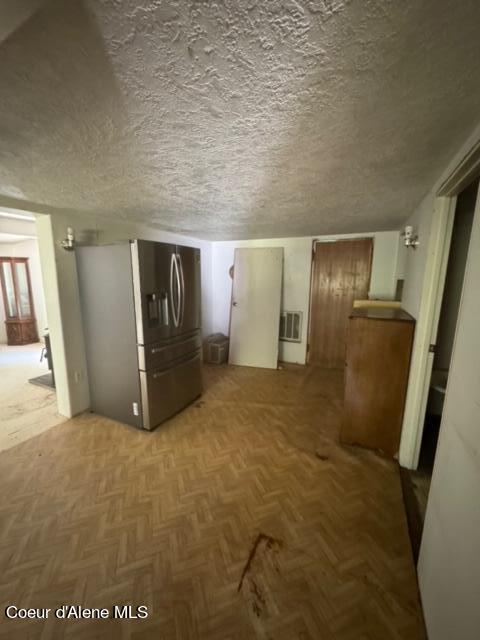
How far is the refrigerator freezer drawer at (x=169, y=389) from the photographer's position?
247cm

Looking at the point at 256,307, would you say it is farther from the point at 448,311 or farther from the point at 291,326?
the point at 448,311

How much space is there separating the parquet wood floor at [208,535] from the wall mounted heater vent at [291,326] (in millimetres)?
2052

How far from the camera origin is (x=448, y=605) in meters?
0.92

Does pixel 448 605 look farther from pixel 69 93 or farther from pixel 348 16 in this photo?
pixel 69 93

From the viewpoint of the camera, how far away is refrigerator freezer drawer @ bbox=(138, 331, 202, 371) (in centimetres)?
240

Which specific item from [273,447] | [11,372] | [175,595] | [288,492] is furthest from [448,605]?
[11,372]

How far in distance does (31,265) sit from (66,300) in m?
4.36

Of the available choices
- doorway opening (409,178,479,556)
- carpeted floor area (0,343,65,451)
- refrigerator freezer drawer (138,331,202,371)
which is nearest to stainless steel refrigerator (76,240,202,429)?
refrigerator freezer drawer (138,331,202,371)

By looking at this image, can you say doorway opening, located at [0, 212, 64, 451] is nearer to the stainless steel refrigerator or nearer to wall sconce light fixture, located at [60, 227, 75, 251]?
wall sconce light fixture, located at [60, 227, 75, 251]

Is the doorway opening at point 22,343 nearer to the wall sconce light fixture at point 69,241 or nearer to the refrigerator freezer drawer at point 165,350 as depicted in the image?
the wall sconce light fixture at point 69,241

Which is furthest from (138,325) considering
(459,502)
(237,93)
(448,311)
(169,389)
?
(448,311)

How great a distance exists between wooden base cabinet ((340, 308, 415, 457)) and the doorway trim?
0.24 ft

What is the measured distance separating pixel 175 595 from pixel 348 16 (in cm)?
231

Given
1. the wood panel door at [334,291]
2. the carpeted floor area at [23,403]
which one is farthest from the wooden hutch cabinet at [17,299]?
the wood panel door at [334,291]
